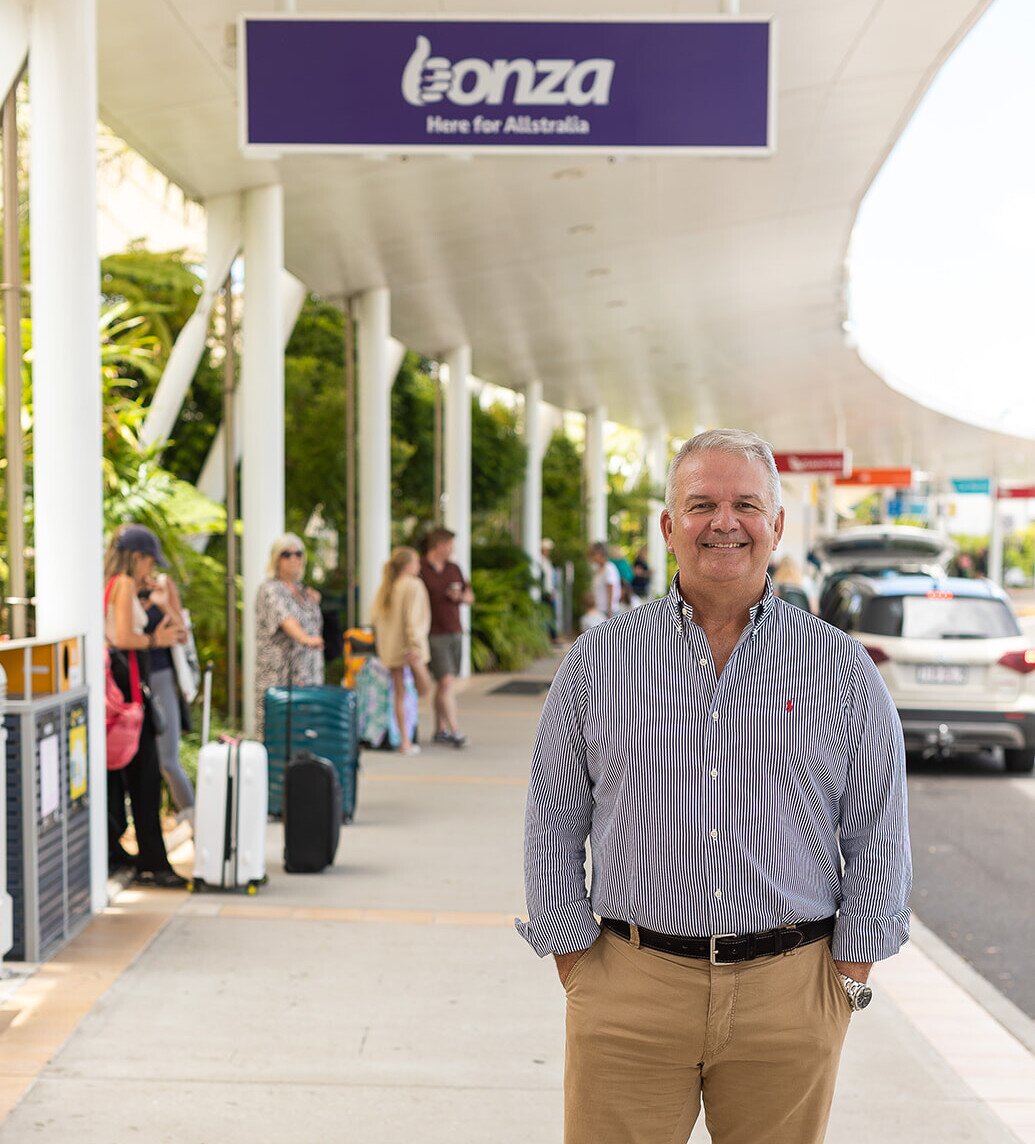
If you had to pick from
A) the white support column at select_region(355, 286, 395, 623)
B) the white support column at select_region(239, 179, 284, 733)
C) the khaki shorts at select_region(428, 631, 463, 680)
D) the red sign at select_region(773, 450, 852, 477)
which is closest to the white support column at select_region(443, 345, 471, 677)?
the white support column at select_region(355, 286, 395, 623)

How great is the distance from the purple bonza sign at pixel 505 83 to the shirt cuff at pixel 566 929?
461 centimetres

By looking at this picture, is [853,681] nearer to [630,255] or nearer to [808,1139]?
[808,1139]

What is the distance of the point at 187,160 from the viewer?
1152cm

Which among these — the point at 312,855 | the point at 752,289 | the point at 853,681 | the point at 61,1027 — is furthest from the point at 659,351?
the point at 853,681

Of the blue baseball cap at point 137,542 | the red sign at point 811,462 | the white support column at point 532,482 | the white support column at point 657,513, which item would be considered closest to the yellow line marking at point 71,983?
the blue baseball cap at point 137,542

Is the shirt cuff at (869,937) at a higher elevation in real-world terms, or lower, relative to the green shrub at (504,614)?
higher

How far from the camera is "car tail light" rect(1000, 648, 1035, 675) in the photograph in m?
12.6

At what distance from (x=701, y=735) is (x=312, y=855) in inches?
214

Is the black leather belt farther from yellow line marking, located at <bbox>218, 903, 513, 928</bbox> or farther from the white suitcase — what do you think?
the white suitcase

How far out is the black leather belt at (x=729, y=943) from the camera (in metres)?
2.97

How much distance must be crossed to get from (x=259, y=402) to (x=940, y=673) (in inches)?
237

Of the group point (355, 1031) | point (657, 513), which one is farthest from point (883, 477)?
point (355, 1031)

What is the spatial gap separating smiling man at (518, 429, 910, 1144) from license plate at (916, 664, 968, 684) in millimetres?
9934

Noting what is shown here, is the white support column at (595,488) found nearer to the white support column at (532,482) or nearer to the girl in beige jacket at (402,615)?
the white support column at (532,482)
